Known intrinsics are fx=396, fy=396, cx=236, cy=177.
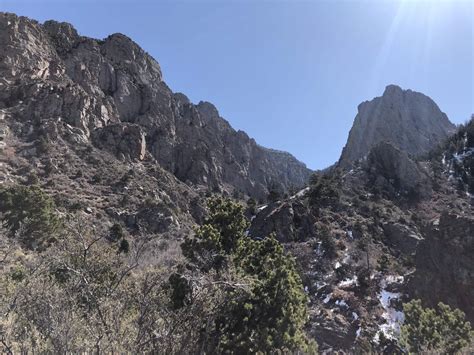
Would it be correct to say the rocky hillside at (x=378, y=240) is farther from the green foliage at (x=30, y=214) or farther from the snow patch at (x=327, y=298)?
the green foliage at (x=30, y=214)

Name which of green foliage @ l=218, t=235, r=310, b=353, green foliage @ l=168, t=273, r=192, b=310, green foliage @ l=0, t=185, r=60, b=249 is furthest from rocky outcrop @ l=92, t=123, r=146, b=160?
green foliage @ l=218, t=235, r=310, b=353

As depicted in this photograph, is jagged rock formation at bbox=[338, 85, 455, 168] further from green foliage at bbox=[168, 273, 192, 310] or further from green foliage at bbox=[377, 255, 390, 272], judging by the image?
green foliage at bbox=[168, 273, 192, 310]

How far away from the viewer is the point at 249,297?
13648mm

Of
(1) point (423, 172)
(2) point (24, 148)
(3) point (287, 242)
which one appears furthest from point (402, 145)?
(2) point (24, 148)

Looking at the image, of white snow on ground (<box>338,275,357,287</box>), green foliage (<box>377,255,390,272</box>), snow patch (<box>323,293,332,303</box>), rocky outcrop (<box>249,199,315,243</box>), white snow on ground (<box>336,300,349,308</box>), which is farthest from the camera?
rocky outcrop (<box>249,199,315,243</box>)

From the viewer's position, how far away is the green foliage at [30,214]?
104ft

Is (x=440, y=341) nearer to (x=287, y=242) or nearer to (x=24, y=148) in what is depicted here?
(x=287, y=242)

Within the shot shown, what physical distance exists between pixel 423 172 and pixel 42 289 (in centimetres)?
7881

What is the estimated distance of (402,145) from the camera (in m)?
125

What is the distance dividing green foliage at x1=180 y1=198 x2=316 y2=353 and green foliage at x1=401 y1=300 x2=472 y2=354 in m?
10.6

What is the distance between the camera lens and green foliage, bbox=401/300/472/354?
70.5ft

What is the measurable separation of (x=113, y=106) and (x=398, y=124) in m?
94.3

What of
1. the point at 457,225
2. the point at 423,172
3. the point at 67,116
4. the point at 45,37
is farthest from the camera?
the point at 45,37

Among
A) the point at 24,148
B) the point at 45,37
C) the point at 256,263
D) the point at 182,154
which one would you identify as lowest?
the point at 256,263
